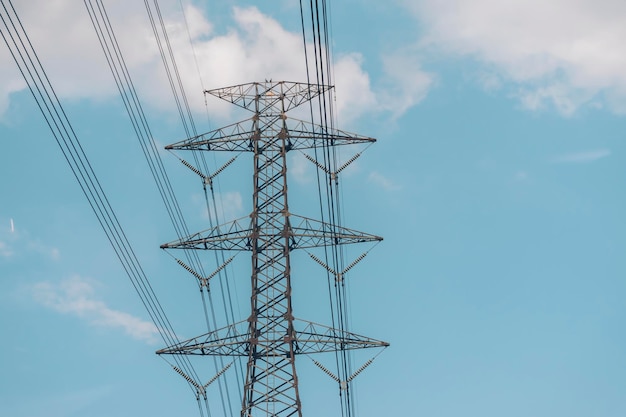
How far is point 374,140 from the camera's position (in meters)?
44.4

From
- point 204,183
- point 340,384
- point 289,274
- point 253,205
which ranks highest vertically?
point 204,183

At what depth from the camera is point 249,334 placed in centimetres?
3803

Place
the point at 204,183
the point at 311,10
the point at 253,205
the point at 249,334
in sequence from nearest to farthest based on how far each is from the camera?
the point at 311,10 < the point at 249,334 < the point at 253,205 < the point at 204,183

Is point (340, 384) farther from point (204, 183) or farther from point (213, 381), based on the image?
point (204, 183)

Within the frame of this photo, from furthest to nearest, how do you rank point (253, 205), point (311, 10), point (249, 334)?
1. point (253, 205)
2. point (249, 334)
3. point (311, 10)

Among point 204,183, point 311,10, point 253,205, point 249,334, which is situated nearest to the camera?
point 311,10

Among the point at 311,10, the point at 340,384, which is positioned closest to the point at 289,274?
the point at 340,384

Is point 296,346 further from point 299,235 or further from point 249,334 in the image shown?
point 299,235

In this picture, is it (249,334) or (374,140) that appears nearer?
(249,334)

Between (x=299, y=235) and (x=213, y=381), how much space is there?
22.9 feet

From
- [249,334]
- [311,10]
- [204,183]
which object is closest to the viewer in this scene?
[311,10]

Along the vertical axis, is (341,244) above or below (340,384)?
above

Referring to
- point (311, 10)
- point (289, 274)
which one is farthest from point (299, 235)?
point (311, 10)

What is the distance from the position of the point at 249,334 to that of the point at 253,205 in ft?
18.8
